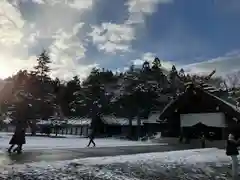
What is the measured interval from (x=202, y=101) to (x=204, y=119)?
1611 mm

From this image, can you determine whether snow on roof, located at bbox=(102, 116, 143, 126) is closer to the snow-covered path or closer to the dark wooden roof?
the snow-covered path

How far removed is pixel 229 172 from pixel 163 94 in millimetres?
53145

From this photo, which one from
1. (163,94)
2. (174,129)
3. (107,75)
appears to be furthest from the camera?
(107,75)

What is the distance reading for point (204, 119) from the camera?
27.4 m

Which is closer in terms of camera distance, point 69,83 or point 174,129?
point 174,129

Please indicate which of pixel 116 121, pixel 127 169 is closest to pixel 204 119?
pixel 127 169

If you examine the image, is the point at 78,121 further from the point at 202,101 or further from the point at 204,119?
the point at 204,119

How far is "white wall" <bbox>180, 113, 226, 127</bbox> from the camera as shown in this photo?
26.5 metres

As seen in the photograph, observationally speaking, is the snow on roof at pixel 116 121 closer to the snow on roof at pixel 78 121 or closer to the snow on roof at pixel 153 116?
the snow on roof at pixel 78 121

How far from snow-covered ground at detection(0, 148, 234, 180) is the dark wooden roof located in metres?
13.0

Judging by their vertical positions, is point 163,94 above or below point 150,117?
above

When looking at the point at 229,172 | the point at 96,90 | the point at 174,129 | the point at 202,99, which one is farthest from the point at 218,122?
the point at 96,90

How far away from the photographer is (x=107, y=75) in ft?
255

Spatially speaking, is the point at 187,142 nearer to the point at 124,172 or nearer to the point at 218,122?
the point at 218,122
